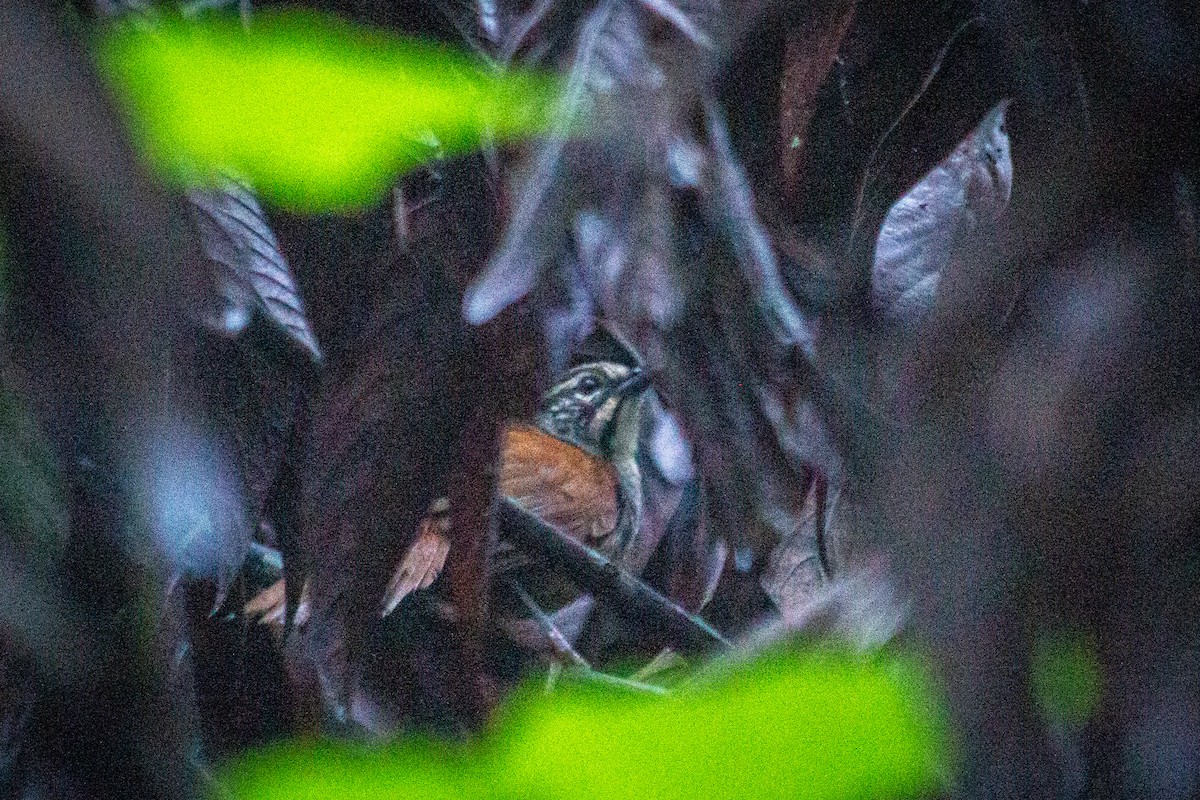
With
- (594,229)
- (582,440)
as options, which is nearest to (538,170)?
(594,229)

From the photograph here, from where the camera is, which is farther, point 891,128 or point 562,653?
point 562,653

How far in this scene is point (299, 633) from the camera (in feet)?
1.73

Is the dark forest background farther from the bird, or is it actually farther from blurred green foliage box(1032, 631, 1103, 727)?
the bird

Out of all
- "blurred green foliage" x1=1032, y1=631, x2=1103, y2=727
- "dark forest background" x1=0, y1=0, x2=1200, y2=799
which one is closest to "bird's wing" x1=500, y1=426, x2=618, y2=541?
"dark forest background" x1=0, y1=0, x2=1200, y2=799

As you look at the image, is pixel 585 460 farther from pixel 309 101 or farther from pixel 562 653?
pixel 309 101

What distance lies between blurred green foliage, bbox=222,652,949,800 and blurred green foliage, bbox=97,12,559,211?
0.24 metres

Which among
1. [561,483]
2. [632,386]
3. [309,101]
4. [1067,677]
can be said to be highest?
[309,101]

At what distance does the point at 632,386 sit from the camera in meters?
0.93

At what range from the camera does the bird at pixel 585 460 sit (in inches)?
33.6

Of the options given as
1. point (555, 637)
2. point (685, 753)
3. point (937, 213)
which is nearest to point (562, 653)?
point (555, 637)

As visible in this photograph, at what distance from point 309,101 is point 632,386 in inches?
16.2

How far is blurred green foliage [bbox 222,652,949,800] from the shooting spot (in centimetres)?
48

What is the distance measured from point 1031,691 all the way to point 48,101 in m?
0.37

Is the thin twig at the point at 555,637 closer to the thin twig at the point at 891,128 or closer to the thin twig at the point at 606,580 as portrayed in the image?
the thin twig at the point at 606,580
